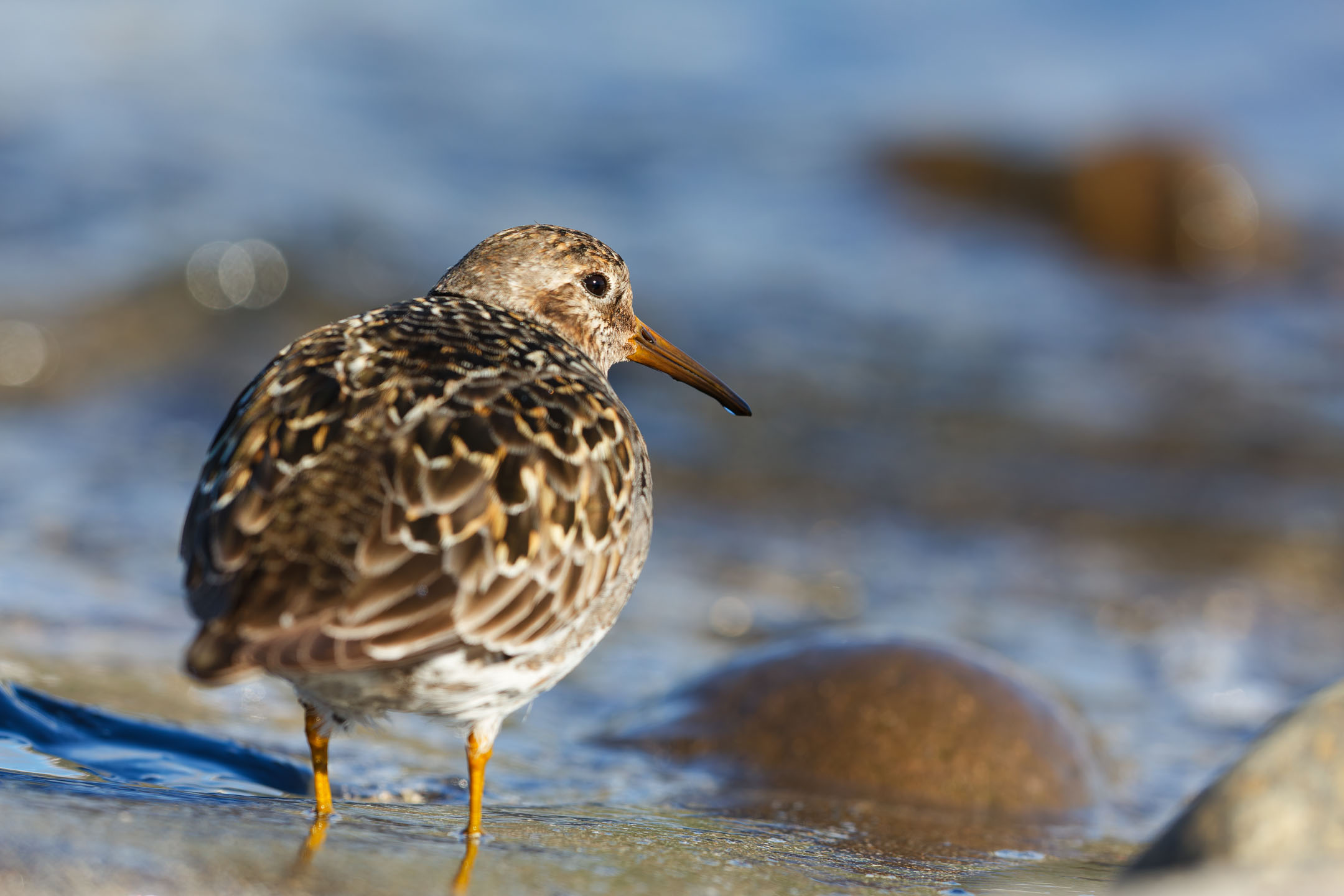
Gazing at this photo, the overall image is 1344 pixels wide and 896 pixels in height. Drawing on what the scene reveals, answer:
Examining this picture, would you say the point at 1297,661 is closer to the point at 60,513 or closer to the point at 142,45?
the point at 60,513

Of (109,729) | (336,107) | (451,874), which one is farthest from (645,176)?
(451,874)

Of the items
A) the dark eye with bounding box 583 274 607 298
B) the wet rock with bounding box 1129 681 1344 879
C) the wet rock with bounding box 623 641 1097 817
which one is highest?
the dark eye with bounding box 583 274 607 298

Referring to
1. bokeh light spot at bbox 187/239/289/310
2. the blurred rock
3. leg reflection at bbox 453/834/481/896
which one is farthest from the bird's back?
the blurred rock

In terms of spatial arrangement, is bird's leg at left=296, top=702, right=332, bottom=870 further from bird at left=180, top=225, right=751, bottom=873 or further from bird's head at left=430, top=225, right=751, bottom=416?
bird's head at left=430, top=225, right=751, bottom=416

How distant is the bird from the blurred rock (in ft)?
40.2

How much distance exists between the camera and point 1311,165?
17500 mm

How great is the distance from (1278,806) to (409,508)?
1886 millimetres

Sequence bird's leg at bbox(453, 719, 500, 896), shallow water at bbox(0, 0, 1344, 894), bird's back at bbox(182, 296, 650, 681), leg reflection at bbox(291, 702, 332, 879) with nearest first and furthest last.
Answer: bird's back at bbox(182, 296, 650, 681)
leg reflection at bbox(291, 702, 332, 879)
bird's leg at bbox(453, 719, 500, 896)
shallow water at bbox(0, 0, 1344, 894)

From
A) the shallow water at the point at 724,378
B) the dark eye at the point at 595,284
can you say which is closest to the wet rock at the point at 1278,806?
the shallow water at the point at 724,378

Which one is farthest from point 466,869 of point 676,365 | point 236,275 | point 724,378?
point 236,275

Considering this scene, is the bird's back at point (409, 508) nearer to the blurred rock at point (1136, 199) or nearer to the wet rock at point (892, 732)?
the wet rock at point (892, 732)

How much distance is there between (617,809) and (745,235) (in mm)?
10039

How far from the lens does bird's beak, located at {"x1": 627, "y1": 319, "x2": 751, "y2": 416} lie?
5156mm

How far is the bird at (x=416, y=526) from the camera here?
3203 mm
